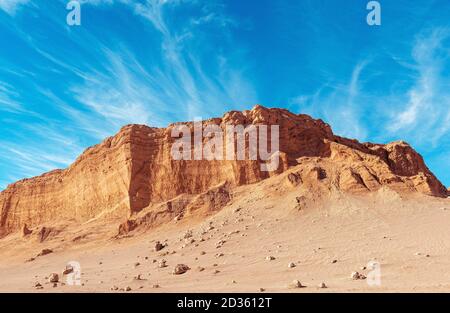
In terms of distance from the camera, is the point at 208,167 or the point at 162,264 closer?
the point at 162,264

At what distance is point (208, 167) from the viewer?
37406mm

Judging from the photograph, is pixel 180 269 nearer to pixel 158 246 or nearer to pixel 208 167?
pixel 158 246

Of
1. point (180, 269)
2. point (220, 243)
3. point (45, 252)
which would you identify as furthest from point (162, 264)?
point (45, 252)

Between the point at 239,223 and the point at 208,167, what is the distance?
983 centimetres

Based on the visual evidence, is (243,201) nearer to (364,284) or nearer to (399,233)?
(399,233)

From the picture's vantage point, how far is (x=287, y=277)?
53.1ft

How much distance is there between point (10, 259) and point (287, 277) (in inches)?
1069

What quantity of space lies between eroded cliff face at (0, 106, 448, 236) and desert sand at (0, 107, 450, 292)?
0.45 ft

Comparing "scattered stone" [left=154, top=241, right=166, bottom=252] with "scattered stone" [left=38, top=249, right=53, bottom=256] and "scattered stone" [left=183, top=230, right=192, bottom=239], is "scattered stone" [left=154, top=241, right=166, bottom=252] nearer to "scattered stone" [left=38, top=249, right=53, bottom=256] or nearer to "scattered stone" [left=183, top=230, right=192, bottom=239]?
"scattered stone" [left=183, top=230, right=192, bottom=239]

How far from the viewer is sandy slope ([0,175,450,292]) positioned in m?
15.7
